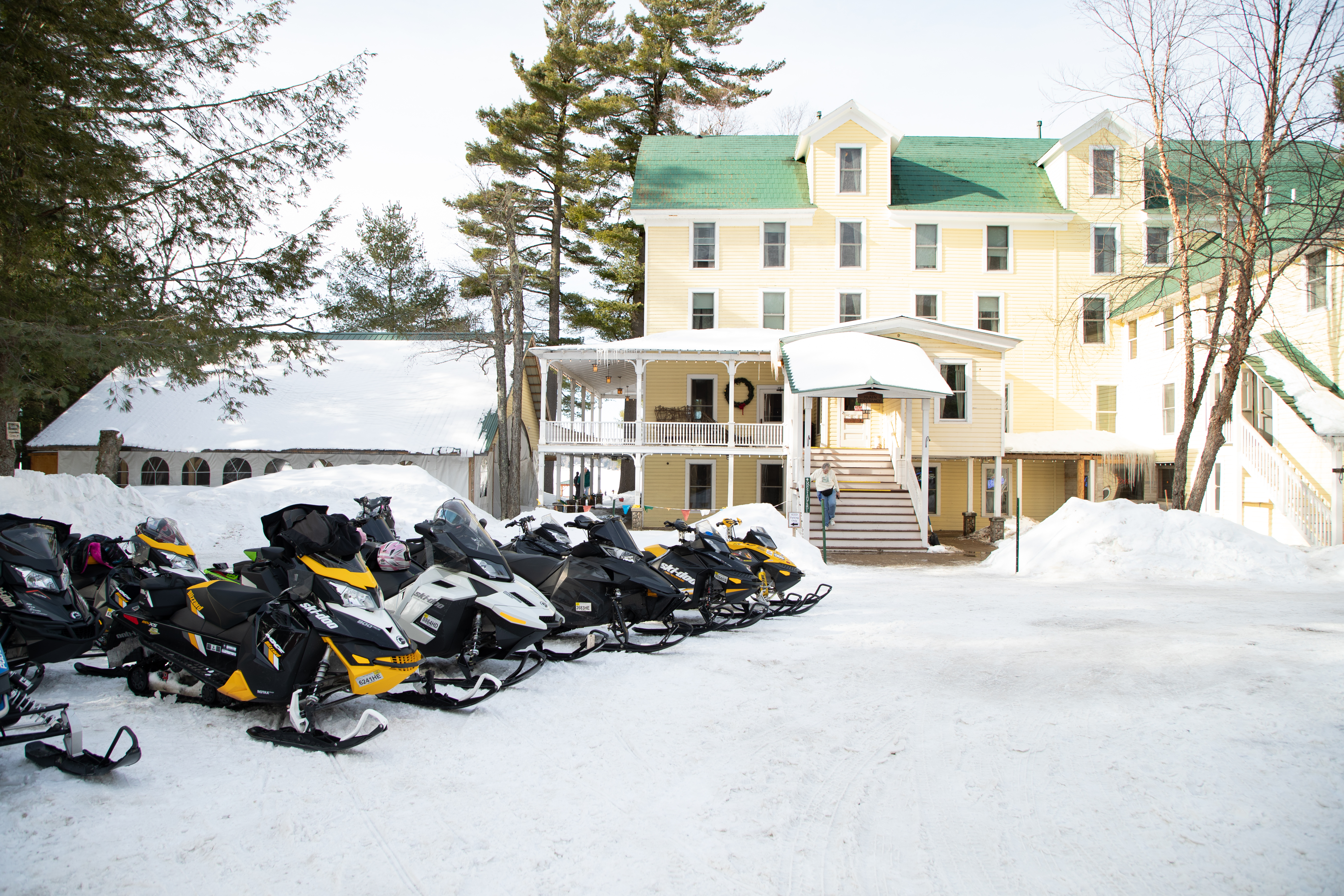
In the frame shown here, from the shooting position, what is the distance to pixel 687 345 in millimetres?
19812

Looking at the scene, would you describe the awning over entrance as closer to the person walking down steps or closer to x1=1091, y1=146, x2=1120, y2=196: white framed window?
the person walking down steps

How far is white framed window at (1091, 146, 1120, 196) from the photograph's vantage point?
23719 millimetres

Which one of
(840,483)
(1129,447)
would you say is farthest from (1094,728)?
(1129,447)

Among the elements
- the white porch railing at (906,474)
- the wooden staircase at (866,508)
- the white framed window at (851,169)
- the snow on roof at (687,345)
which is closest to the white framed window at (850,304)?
the snow on roof at (687,345)

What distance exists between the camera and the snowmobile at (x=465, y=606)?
5.38 metres

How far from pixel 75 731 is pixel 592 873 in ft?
8.63

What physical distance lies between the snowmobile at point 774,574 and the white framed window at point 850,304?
14923 millimetres

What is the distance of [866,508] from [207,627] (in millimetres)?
14617

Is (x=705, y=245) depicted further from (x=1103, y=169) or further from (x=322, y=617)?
(x=322, y=617)

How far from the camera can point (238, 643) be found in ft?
15.1

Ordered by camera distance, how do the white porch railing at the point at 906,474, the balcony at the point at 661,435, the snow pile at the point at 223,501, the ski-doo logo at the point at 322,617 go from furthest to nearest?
the balcony at the point at 661,435, the white porch railing at the point at 906,474, the snow pile at the point at 223,501, the ski-doo logo at the point at 322,617

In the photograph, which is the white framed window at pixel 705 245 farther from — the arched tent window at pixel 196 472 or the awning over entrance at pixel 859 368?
the arched tent window at pixel 196 472

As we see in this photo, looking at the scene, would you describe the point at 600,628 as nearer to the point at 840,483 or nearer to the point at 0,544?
the point at 0,544

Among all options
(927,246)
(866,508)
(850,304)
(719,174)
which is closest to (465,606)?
(866,508)
